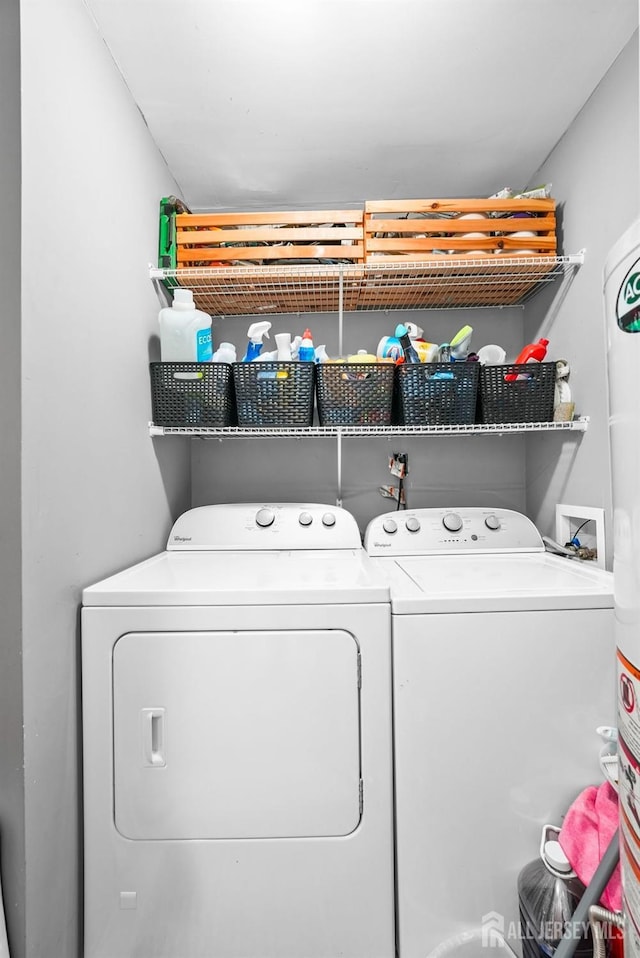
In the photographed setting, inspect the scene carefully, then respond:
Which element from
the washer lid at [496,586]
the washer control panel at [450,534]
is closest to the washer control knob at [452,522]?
the washer control panel at [450,534]

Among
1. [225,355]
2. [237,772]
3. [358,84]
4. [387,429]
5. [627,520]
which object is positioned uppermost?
[358,84]

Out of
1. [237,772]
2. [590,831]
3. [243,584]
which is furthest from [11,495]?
[590,831]

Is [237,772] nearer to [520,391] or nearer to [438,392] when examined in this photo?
[438,392]

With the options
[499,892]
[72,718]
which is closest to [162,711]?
[72,718]

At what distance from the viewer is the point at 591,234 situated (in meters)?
1.62

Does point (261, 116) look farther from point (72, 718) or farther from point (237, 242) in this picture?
point (72, 718)

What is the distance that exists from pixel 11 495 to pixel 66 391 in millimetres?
296

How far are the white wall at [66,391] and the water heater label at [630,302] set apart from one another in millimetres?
1026

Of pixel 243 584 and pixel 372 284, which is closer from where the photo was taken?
pixel 243 584

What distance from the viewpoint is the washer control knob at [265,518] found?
1865 millimetres

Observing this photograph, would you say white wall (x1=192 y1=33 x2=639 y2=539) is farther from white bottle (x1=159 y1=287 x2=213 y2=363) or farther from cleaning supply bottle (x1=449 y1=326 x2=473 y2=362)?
white bottle (x1=159 y1=287 x2=213 y2=363)

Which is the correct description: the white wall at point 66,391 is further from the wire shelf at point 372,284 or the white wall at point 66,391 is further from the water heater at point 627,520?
the water heater at point 627,520

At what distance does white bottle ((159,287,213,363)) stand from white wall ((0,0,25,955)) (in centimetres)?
74

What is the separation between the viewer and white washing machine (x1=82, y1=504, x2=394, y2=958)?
1.16 meters
